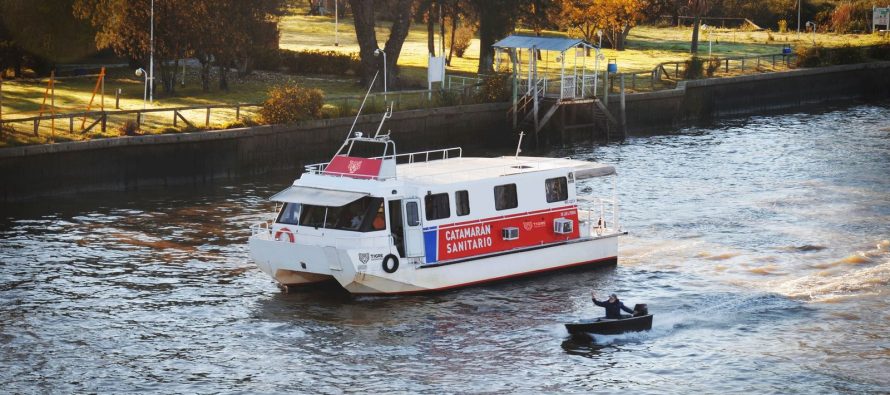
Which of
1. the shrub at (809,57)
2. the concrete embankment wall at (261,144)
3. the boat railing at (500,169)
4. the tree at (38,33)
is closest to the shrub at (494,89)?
the concrete embankment wall at (261,144)

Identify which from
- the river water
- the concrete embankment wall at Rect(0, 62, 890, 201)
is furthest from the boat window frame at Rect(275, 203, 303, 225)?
the concrete embankment wall at Rect(0, 62, 890, 201)

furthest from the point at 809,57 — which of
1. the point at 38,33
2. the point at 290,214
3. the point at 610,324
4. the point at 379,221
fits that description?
the point at 610,324

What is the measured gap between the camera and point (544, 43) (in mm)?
62938

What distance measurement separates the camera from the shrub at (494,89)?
6912 cm

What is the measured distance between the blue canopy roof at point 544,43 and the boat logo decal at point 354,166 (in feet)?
84.6

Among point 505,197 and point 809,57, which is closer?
point 505,197

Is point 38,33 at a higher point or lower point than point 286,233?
higher

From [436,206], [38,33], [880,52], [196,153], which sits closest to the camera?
[436,206]

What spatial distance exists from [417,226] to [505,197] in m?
3.36

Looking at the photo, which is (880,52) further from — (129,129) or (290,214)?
(290,214)

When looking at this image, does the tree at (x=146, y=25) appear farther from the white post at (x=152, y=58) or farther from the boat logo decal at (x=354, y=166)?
the boat logo decal at (x=354, y=166)

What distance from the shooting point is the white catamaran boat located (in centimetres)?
3566

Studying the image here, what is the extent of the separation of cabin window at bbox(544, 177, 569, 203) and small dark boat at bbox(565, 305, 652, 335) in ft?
21.5

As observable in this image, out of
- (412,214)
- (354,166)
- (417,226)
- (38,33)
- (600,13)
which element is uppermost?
(600,13)
